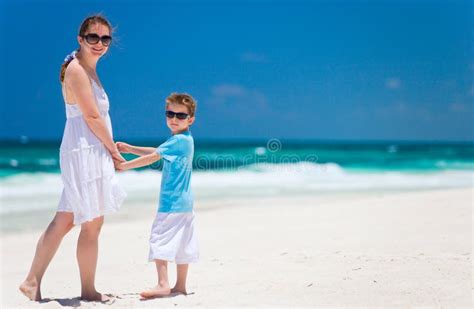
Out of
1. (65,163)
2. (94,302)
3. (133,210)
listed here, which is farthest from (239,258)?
(133,210)

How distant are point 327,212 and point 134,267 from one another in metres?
4.62

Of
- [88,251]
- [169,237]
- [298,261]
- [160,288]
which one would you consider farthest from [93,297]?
[298,261]

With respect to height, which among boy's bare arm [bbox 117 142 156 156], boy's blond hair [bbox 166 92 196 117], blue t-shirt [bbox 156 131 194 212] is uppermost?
boy's blond hair [bbox 166 92 196 117]

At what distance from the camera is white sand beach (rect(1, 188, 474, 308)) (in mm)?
4418

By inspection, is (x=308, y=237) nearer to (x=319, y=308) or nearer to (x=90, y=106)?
(x=319, y=308)

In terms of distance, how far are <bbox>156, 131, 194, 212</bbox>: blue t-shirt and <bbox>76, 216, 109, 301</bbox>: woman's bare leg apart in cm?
50

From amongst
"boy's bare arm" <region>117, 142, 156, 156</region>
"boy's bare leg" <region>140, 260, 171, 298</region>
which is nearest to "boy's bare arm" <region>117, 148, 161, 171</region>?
"boy's bare arm" <region>117, 142, 156, 156</region>

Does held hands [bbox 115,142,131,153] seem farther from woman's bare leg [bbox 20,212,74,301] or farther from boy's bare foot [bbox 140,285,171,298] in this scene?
boy's bare foot [bbox 140,285,171,298]

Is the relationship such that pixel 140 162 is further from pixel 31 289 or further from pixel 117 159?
pixel 31 289

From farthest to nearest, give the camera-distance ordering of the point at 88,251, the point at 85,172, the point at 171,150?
the point at 171,150
the point at 88,251
the point at 85,172

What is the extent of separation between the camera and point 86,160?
4.08 metres

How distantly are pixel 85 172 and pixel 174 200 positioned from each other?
0.70 metres

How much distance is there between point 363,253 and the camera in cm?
600

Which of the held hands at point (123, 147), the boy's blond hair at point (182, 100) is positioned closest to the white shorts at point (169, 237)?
the held hands at point (123, 147)
